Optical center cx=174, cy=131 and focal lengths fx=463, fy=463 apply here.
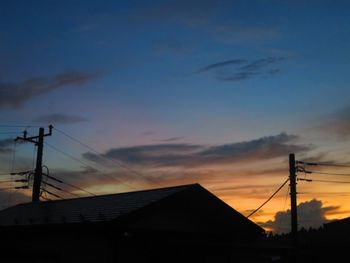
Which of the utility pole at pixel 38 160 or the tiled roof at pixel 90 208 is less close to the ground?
the utility pole at pixel 38 160

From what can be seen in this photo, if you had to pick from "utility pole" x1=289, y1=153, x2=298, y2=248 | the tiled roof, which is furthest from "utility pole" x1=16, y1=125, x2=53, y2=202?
"utility pole" x1=289, y1=153, x2=298, y2=248

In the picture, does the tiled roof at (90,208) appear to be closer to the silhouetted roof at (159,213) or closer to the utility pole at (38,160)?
the silhouetted roof at (159,213)

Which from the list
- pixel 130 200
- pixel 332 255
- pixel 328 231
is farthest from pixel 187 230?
pixel 328 231

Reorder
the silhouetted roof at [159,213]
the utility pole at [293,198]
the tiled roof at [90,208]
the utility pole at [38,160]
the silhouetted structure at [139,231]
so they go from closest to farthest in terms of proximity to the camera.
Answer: the silhouetted structure at [139,231] → the silhouetted roof at [159,213] → the tiled roof at [90,208] → the utility pole at [293,198] → the utility pole at [38,160]

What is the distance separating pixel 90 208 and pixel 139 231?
11.1ft

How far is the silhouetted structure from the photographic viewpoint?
15086 millimetres

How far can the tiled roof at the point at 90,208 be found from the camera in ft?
52.1

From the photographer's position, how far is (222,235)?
18.6m

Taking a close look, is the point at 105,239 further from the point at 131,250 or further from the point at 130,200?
the point at 130,200

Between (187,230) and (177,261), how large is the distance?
3.91 ft

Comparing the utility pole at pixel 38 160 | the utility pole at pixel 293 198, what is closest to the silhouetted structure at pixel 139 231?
the utility pole at pixel 293 198

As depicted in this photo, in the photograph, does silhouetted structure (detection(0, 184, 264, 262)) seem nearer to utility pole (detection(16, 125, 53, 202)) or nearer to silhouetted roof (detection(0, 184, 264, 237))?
silhouetted roof (detection(0, 184, 264, 237))

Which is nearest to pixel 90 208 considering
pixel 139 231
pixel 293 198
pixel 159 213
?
pixel 159 213

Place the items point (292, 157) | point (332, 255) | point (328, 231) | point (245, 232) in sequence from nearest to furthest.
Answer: point (245, 232) < point (292, 157) < point (332, 255) < point (328, 231)
